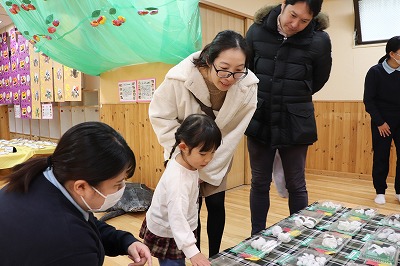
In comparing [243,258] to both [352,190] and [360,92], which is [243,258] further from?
[360,92]

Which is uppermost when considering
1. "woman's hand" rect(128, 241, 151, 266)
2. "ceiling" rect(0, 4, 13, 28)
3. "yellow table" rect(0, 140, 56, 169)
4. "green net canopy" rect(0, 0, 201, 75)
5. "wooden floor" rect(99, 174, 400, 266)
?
"ceiling" rect(0, 4, 13, 28)

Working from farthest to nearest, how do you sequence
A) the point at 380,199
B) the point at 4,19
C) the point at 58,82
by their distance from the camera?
the point at 4,19 → the point at 58,82 → the point at 380,199

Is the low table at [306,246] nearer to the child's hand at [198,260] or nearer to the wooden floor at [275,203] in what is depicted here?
the child's hand at [198,260]

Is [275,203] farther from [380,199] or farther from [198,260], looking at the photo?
[198,260]

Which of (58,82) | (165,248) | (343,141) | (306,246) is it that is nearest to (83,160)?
(165,248)

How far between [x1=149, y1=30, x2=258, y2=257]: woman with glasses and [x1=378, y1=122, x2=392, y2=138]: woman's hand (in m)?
1.63

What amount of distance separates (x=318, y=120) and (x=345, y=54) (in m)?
0.79

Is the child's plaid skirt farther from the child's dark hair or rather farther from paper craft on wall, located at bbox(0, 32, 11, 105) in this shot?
paper craft on wall, located at bbox(0, 32, 11, 105)

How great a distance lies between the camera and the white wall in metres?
3.51

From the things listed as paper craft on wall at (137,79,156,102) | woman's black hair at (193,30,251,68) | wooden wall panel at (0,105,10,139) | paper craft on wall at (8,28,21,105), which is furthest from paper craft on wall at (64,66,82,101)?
woman's black hair at (193,30,251,68)

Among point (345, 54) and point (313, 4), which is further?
point (345, 54)

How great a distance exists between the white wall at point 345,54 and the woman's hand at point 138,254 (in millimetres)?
3048

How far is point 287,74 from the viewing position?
151 centimetres

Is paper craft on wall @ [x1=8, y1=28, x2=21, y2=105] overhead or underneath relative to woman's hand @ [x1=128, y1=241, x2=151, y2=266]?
overhead
